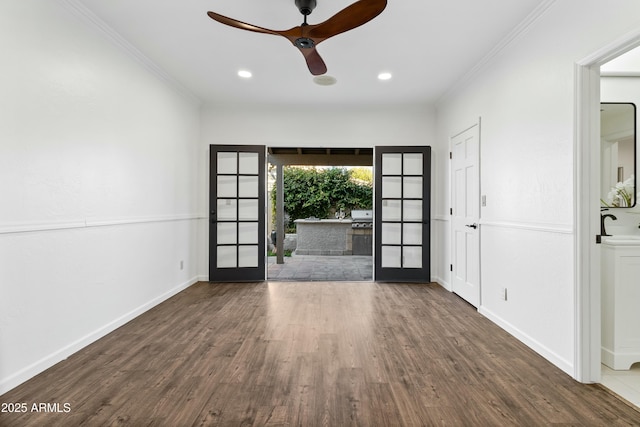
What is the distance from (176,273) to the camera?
13.3 ft

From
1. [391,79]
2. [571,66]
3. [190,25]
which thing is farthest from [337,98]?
[571,66]

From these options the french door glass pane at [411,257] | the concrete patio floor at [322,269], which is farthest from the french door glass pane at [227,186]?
the french door glass pane at [411,257]

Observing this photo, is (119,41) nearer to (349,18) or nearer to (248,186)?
(349,18)

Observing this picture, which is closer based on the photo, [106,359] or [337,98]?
[106,359]

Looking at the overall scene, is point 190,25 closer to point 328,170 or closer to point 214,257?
point 214,257

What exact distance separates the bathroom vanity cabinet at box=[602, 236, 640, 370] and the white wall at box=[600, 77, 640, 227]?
1.98 ft

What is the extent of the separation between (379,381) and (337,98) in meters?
3.47

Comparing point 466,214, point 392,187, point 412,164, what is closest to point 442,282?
point 466,214

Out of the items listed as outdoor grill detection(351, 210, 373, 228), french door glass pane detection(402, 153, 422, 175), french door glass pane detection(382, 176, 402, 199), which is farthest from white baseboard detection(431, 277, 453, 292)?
outdoor grill detection(351, 210, 373, 228)

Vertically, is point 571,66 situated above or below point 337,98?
below

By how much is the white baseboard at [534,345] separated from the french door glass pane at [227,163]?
3624 millimetres

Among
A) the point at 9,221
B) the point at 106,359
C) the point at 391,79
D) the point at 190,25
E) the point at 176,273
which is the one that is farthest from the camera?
the point at 176,273

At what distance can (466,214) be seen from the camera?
378 cm

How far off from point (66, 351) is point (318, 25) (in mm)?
2819
